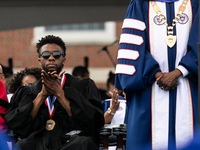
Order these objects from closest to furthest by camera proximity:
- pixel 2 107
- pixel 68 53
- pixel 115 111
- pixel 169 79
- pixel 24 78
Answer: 1. pixel 169 79
2. pixel 2 107
3. pixel 115 111
4. pixel 24 78
5. pixel 68 53

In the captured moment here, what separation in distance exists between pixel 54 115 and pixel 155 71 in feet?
3.62

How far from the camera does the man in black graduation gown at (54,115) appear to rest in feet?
12.7

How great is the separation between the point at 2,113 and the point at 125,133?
1317 millimetres

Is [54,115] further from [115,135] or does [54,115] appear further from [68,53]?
[68,53]

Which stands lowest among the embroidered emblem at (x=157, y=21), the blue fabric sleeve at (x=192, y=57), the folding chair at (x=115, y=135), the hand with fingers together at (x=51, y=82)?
the folding chair at (x=115, y=135)

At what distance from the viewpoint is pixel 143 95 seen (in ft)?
13.0

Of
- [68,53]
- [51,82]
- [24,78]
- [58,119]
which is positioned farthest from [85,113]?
[68,53]

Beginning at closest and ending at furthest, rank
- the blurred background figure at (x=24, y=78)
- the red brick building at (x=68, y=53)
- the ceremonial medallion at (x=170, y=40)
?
the ceremonial medallion at (x=170, y=40)
the blurred background figure at (x=24, y=78)
the red brick building at (x=68, y=53)

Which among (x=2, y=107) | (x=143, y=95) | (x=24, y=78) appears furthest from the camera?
(x=24, y=78)

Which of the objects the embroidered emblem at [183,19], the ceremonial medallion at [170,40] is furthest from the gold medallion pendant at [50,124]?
the embroidered emblem at [183,19]

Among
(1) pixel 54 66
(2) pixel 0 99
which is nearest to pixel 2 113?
(2) pixel 0 99

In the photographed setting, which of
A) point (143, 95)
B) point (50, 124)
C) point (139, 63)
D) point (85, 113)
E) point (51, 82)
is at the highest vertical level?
point (139, 63)

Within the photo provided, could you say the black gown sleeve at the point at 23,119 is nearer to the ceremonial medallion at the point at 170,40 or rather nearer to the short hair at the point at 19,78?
the ceremonial medallion at the point at 170,40

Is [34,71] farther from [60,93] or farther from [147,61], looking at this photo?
[147,61]
